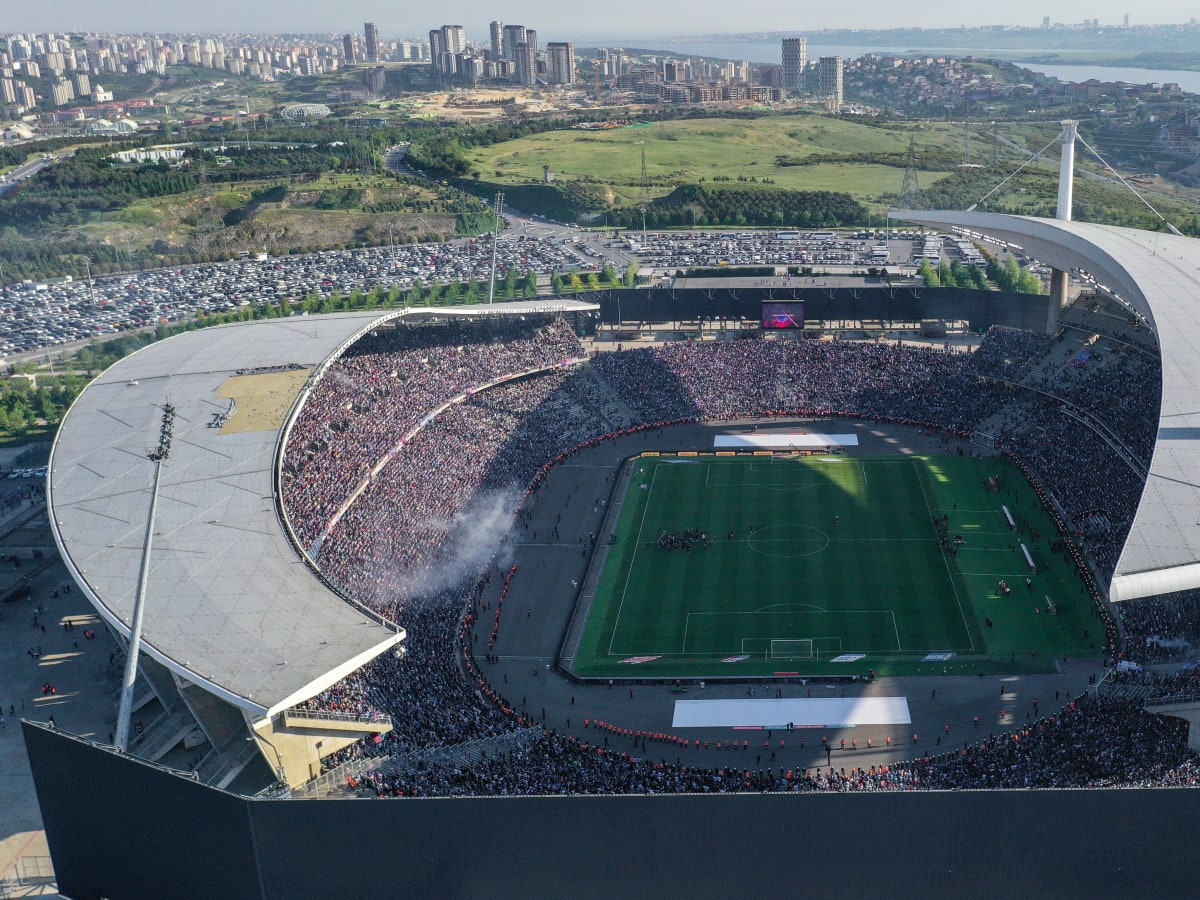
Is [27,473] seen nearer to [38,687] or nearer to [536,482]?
[38,687]

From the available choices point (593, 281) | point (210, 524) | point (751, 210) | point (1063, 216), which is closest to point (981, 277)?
point (1063, 216)

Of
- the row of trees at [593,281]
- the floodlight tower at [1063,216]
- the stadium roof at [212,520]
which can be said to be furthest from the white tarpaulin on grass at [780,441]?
the row of trees at [593,281]

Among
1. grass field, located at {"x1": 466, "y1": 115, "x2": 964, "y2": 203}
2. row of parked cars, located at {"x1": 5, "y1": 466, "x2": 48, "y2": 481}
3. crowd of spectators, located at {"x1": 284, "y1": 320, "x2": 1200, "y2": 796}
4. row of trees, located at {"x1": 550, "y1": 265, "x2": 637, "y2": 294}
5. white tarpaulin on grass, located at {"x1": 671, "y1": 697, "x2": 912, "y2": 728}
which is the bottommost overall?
white tarpaulin on grass, located at {"x1": 671, "y1": 697, "x2": 912, "y2": 728}

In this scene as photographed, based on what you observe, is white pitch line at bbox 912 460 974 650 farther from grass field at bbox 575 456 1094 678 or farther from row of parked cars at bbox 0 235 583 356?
row of parked cars at bbox 0 235 583 356

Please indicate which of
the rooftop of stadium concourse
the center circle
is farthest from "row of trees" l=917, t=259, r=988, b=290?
the rooftop of stadium concourse

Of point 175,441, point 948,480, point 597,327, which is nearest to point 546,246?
point 597,327

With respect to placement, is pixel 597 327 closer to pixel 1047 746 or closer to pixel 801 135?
pixel 1047 746

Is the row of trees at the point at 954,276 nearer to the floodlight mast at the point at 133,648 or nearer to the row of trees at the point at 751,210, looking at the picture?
the row of trees at the point at 751,210
